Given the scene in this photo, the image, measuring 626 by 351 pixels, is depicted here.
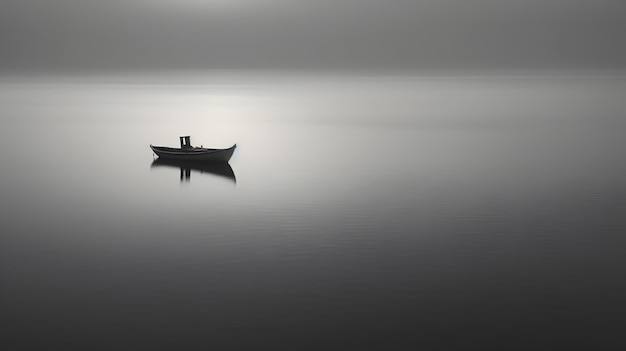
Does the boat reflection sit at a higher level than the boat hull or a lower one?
lower

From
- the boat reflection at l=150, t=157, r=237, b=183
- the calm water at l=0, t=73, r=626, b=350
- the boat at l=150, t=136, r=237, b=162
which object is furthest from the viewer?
the boat at l=150, t=136, r=237, b=162

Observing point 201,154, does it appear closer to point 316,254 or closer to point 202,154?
point 202,154

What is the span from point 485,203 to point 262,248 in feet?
61.1

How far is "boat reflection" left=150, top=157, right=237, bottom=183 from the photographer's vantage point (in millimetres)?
58906

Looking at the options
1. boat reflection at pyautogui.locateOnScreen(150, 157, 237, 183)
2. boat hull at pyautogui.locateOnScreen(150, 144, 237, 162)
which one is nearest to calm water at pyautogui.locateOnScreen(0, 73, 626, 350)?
boat reflection at pyautogui.locateOnScreen(150, 157, 237, 183)

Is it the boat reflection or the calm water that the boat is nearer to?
the boat reflection

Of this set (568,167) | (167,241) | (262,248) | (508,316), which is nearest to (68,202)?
(167,241)

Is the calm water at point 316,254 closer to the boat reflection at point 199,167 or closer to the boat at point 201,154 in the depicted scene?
the boat reflection at point 199,167

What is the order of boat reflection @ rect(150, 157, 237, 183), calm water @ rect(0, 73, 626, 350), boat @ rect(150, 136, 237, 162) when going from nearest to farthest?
calm water @ rect(0, 73, 626, 350) < boat reflection @ rect(150, 157, 237, 183) < boat @ rect(150, 136, 237, 162)

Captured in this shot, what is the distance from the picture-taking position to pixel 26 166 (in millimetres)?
65562

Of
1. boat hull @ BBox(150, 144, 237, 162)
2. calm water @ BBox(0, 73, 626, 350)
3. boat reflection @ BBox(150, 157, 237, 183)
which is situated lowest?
calm water @ BBox(0, 73, 626, 350)

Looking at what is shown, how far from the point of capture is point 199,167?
207 feet

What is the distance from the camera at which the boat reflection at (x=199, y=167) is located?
58.9m

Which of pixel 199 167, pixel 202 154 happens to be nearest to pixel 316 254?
pixel 199 167
